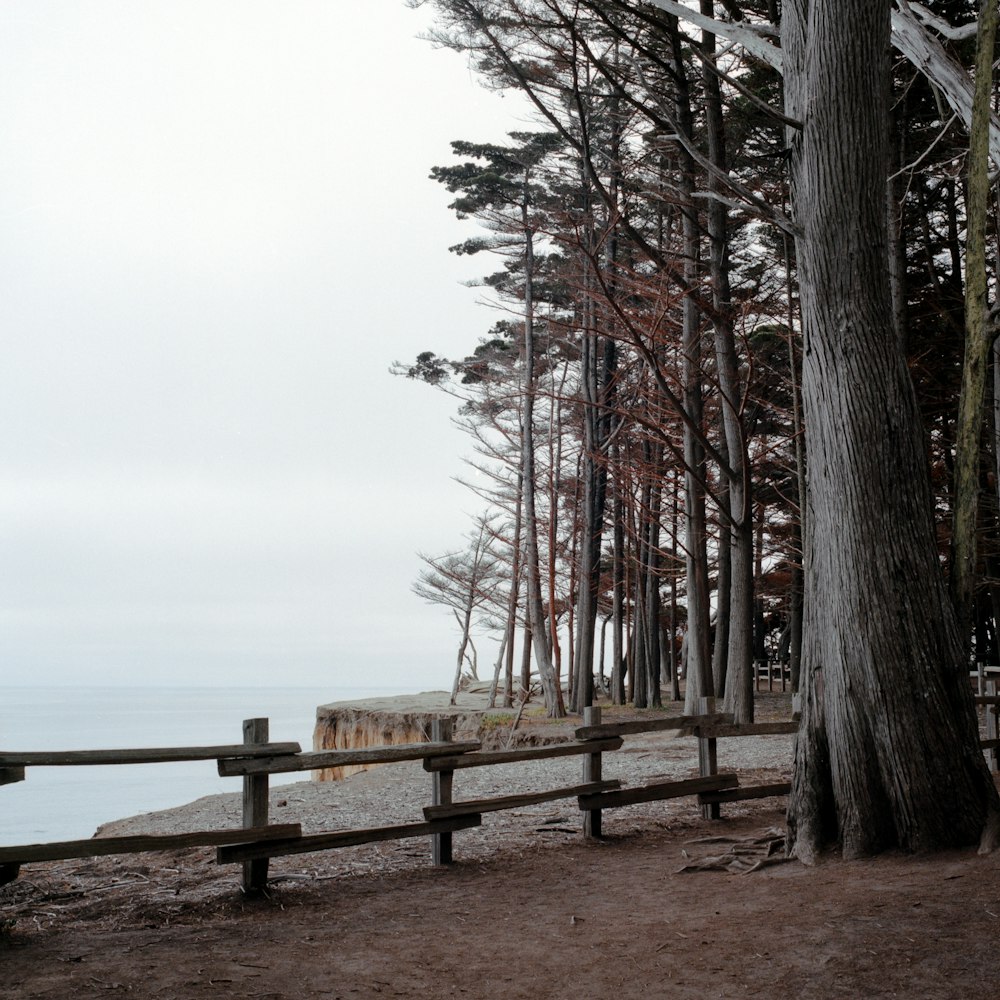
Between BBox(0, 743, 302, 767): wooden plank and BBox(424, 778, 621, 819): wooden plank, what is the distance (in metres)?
1.25

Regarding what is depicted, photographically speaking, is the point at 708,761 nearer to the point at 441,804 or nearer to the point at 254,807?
the point at 441,804

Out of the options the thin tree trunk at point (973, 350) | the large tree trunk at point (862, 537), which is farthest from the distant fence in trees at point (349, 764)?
the thin tree trunk at point (973, 350)

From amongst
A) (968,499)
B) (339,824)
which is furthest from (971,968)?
(339,824)

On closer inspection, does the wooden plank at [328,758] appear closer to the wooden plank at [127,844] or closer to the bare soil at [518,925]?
the wooden plank at [127,844]

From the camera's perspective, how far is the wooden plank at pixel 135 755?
509 centimetres

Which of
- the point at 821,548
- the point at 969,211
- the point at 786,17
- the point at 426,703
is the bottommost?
the point at 426,703

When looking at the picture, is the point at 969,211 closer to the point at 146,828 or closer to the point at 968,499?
the point at 968,499

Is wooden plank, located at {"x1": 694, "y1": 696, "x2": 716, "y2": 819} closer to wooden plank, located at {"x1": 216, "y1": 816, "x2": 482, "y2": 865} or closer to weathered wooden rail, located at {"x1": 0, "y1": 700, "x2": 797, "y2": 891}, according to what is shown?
weathered wooden rail, located at {"x1": 0, "y1": 700, "x2": 797, "y2": 891}

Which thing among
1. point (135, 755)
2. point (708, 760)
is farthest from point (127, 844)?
point (708, 760)

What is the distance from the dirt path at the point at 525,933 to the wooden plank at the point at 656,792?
964mm

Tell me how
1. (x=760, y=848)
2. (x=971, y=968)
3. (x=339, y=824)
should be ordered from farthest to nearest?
1. (x=339, y=824)
2. (x=760, y=848)
3. (x=971, y=968)

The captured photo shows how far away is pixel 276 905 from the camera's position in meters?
5.71

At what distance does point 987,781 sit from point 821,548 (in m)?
1.74

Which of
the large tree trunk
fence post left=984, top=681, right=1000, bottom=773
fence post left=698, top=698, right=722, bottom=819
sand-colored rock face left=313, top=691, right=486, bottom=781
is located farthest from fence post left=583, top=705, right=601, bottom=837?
sand-colored rock face left=313, top=691, right=486, bottom=781
